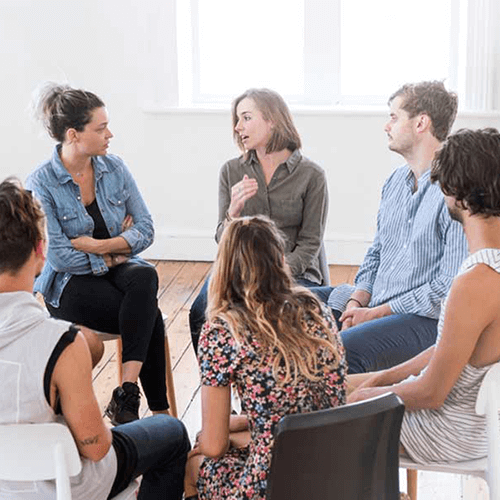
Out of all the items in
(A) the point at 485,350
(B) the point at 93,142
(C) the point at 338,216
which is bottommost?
(C) the point at 338,216

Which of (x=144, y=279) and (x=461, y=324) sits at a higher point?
(x=461, y=324)

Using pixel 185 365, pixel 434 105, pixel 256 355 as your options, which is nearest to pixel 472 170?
pixel 256 355

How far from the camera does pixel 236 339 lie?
7.59 ft

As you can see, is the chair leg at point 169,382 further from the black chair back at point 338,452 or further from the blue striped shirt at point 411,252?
the black chair back at point 338,452

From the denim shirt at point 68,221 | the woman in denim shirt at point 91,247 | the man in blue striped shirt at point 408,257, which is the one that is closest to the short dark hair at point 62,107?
the woman in denim shirt at point 91,247

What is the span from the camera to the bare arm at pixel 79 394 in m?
2.22

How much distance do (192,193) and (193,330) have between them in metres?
2.16

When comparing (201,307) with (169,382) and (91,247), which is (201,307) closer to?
(169,382)

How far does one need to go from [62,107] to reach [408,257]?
4.25 feet

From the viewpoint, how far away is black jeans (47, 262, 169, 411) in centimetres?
349

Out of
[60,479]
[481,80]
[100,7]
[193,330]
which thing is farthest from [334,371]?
[100,7]

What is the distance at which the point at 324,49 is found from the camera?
5469 mm

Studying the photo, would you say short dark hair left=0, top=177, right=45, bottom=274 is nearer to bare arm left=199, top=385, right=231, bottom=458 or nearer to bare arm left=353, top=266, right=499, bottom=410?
bare arm left=199, top=385, right=231, bottom=458

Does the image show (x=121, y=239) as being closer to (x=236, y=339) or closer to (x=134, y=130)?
(x=236, y=339)
